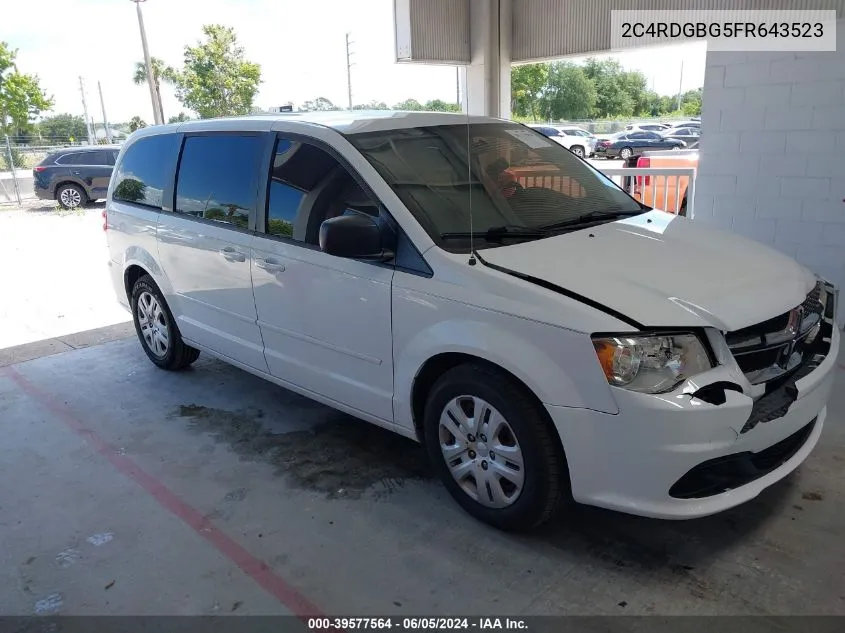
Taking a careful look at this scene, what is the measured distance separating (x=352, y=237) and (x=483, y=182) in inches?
32.2

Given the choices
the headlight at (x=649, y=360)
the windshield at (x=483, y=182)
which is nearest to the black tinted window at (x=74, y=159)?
the windshield at (x=483, y=182)

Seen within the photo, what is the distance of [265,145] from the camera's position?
3.71m

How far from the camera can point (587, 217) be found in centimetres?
337

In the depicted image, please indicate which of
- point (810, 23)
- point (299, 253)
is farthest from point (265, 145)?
point (810, 23)

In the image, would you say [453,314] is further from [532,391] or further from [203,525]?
[203,525]

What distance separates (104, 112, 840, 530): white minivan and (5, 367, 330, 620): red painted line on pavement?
0.86 meters

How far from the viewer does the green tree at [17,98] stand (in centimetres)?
2894

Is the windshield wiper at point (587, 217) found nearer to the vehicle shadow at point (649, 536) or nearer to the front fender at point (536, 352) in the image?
the front fender at point (536, 352)

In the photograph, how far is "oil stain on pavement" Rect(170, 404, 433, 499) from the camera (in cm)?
342

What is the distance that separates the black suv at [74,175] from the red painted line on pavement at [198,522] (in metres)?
14.8

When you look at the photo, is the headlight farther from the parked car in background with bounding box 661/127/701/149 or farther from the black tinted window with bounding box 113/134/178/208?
the parked car in background with bounding box 661/127/701/149

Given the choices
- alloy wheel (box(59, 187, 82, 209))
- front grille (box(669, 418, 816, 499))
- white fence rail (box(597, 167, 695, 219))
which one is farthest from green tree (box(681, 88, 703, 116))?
front grille (box(669, 418, 816, 499))

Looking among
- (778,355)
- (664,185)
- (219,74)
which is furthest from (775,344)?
(219,74)

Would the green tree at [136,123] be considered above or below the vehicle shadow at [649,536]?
above
